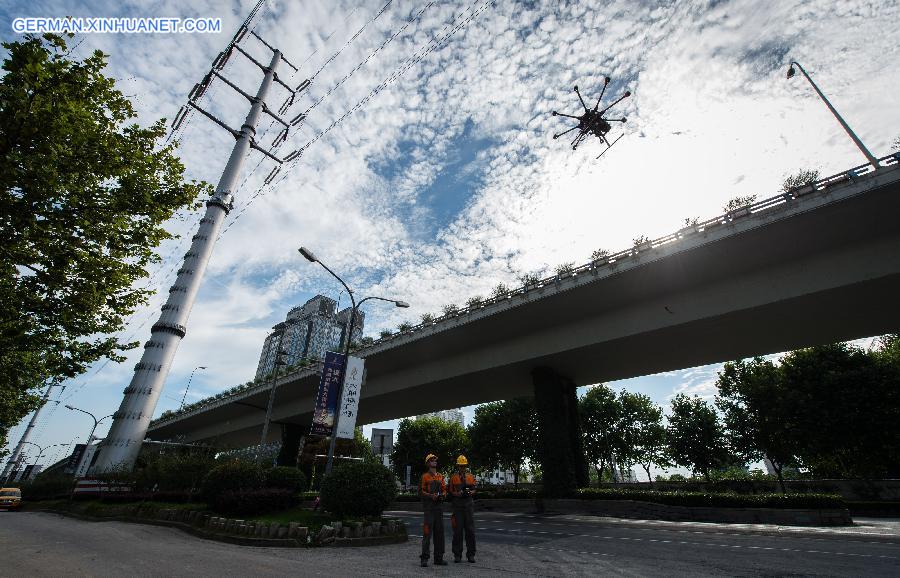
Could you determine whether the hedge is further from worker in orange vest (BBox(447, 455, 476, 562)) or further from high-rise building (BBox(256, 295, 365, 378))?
high-rise building (BBox(256, 295, 365, 378))

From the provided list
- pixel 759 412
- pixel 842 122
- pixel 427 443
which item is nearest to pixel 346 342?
pixel 842 122

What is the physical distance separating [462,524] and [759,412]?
3421cm

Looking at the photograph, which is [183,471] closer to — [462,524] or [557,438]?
[462,524]

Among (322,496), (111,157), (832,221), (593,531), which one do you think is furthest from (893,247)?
(111,157)

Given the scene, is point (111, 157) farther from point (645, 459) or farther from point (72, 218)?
point (645, 459)

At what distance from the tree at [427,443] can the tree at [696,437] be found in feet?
94.9

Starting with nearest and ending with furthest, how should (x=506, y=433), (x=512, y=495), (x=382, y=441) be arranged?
1. (x=382, y=441)
2. (x=512, y=495)
3. (x=506, y=433)

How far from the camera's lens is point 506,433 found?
160 feet

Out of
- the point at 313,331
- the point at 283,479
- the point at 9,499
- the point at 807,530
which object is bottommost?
the point at 807,530

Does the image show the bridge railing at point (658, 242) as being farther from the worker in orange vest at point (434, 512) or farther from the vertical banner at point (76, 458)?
the vertical banner at point (76, 458)

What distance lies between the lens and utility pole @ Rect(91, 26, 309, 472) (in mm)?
34344

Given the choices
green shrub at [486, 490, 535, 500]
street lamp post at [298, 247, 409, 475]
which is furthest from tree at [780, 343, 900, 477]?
street lamp post at [298, 247, 409, 475]

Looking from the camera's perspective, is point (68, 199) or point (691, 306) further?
point (691, 306)

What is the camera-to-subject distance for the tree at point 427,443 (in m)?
61.2
